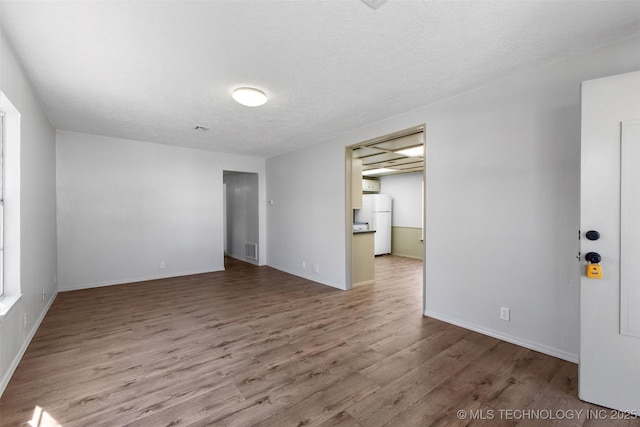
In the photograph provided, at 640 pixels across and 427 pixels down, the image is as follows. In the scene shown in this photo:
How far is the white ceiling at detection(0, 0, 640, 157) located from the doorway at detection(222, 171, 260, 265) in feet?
11.2

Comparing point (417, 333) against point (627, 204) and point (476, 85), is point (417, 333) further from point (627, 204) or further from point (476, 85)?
point (476, 85)

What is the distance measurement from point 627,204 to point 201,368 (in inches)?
125

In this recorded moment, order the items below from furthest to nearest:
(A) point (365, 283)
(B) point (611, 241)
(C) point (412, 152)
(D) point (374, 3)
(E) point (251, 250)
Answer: (E) point (251, 250), (C) point (412, 152), (A) point (365, 283), (B) point (611, 241), (D) point (374, 3)

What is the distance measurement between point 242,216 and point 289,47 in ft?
18.0

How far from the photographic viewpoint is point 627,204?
5.55 ft

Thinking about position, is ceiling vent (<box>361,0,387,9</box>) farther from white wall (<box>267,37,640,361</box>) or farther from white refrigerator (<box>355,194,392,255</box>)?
white refrigerator (<box>355,194,392,255</box>)

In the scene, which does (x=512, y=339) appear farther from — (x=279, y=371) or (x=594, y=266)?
(x=279, y=371)

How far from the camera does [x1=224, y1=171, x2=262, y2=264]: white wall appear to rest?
661cm

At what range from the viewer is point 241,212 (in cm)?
714

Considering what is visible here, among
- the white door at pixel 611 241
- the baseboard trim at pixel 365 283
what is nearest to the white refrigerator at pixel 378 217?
the baseboard trim at pixel 365 283

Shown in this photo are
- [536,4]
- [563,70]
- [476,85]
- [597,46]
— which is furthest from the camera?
[476,85]

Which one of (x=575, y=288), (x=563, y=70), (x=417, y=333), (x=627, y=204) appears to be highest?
(x=563, y=70)

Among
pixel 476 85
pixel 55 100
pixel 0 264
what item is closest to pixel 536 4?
pixel 476 85

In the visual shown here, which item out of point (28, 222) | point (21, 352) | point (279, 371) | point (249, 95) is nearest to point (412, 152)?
point (249, 95)
